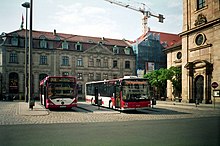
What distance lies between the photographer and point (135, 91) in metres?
21.4

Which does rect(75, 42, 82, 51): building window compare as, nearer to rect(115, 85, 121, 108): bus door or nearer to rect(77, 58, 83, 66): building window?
rect(77, 58, 83, 66): building window

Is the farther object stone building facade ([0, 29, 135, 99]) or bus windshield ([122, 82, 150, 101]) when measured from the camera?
stone building facade ([0, 29, 135, 99])

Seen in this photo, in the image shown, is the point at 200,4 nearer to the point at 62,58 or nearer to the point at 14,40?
the point at 62,58

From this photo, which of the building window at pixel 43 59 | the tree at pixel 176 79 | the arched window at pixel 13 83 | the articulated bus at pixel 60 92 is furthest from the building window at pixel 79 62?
the articulated bus at pixel 60 92

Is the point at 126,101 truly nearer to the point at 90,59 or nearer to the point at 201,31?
the point at 201,31

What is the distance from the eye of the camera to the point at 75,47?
61062 millimetres

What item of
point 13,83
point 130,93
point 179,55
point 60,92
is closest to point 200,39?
point 179,55

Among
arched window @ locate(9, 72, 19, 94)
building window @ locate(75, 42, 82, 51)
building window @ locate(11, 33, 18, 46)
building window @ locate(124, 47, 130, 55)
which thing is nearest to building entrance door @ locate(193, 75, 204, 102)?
building window @ locate(124, 47, 130, 55)

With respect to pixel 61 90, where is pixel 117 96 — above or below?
below

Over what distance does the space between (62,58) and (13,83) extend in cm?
1185

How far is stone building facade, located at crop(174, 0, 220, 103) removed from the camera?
3300cm

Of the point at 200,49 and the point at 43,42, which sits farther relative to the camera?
the point at 43,42

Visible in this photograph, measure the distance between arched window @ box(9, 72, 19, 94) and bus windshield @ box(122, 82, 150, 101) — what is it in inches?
1544

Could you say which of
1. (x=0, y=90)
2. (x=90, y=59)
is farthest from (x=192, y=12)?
(x=0, y=90)
